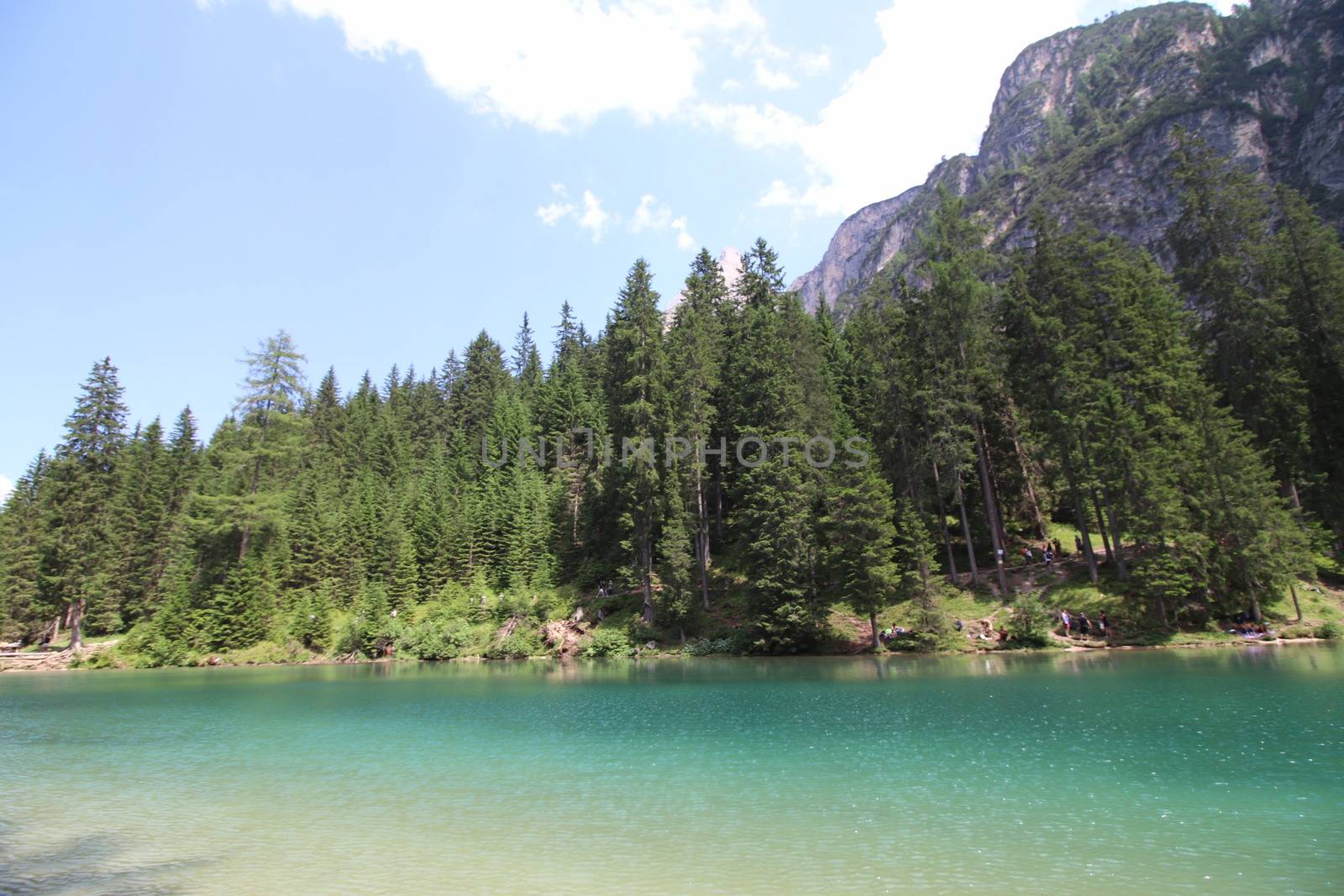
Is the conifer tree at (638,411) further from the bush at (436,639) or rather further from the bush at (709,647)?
the bush at (436,639)

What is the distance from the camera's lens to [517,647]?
4388 cm

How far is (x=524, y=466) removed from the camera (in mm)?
59500

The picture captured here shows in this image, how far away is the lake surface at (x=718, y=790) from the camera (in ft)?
27.0

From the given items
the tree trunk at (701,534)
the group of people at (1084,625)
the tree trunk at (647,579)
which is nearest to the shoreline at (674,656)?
the group of people at (1084,625)

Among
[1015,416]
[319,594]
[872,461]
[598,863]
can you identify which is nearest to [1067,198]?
[1015,416]

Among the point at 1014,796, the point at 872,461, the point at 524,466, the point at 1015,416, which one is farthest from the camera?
the point at 524,466

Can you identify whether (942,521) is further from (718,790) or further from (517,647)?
(718,790)

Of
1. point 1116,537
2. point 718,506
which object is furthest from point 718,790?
point 718,506

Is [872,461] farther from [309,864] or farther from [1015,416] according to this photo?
[309,864]

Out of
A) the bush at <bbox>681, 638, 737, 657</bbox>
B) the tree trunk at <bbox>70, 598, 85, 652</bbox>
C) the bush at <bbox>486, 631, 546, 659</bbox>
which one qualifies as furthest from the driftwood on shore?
the bush at <bbox>681, 638, 737, 657</bbox>

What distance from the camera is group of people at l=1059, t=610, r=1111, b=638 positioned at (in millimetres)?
32562

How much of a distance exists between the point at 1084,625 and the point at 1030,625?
2707mm

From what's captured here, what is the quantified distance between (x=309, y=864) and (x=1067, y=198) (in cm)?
12756

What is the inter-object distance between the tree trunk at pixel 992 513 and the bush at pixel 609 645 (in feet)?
70.1
